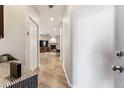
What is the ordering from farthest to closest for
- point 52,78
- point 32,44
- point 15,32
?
1. point 32,44
2. point 52,78
3. point 15,32

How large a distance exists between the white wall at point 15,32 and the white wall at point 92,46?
1.23m

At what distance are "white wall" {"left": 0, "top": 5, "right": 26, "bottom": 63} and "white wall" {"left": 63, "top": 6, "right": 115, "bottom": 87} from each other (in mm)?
1225

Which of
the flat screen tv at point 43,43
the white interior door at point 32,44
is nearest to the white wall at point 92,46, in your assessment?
the white interior door at point 32,44

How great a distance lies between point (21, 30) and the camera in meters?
3.35

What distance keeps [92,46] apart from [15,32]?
73.7 inches

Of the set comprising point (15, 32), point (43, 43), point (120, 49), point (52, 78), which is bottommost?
point (52, 78)

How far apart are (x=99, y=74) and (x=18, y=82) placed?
4.47ft

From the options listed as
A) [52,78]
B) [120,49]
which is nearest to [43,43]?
[52,78]

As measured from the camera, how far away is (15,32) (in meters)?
3.31

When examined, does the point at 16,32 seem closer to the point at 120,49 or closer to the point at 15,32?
the point at 15,32

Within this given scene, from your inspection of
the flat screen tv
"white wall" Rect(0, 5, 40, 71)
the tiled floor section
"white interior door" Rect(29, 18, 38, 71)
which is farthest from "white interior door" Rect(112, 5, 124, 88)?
the flat screen tv

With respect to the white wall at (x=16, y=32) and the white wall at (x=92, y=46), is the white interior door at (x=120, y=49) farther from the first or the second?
the white wall at (x=16, y=32)
